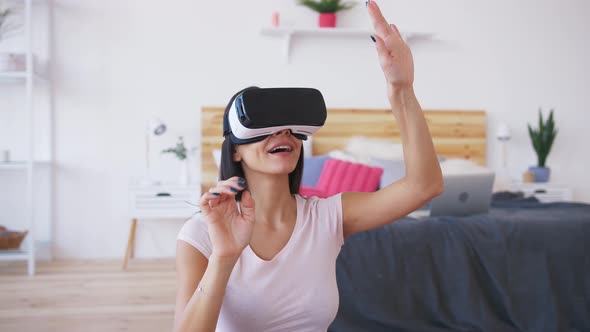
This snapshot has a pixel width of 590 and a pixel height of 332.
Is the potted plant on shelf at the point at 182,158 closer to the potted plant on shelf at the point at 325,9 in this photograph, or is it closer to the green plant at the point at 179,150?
the green plant at the point at 179,150

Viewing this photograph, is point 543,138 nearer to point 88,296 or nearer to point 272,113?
point 88,296

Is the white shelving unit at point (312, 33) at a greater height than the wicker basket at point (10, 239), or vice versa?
the white shelving unit at point (312, 33)

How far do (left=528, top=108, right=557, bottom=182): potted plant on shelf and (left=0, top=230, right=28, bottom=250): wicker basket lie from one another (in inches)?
149

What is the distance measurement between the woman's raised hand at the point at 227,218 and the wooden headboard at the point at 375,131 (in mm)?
3206

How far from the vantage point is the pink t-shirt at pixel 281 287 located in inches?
46.6

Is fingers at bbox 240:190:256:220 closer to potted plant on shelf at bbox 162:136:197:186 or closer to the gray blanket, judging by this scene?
the gray blanket

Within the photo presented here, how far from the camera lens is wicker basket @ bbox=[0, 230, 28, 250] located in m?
3.84

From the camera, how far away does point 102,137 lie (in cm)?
423

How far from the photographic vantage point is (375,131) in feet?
14.6

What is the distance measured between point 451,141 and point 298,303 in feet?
11.9

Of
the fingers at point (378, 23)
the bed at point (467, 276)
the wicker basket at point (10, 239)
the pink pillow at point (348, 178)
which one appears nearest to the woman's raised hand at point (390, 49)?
the fingers at point (378, 23)

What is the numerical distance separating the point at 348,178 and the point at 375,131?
1.13m

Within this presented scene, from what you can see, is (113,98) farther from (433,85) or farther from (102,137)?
(433,85)

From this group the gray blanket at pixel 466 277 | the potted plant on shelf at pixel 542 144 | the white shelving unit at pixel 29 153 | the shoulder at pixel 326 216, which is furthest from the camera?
the potted plant on shelf at pixel 542 144
